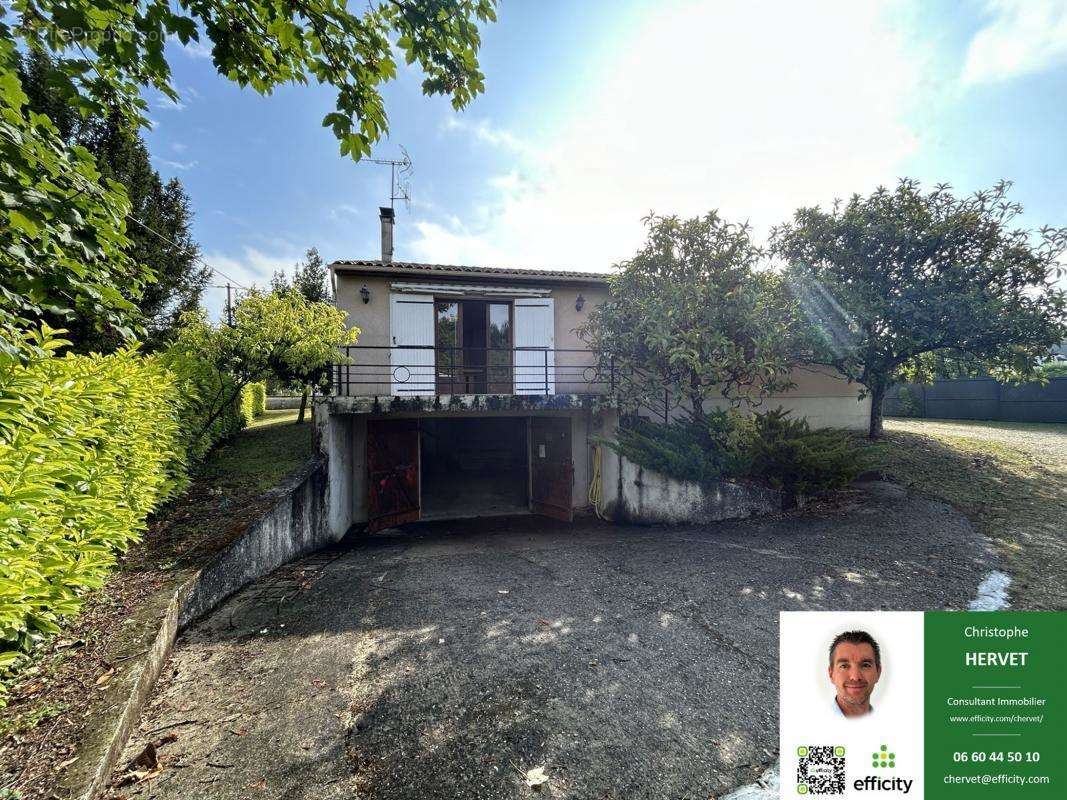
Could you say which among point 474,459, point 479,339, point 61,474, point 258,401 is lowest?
point 474,459

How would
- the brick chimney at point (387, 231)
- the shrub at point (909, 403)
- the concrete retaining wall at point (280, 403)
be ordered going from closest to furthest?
the brick chimney at point (387, 231), the shrub at point (909, 403), the concrete retaining wall at point (280, 403)

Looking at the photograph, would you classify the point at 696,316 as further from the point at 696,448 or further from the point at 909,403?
the point at 909,403

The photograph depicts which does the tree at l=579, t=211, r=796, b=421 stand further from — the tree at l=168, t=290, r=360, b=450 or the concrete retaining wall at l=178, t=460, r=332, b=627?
the concrete retaining wall at l=178, t=460, r=332, b=627

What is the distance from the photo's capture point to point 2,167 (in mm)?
2291

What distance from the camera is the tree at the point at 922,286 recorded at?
25.4ft

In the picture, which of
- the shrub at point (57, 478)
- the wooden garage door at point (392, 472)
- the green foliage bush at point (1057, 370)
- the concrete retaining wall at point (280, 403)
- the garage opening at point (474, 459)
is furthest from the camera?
the concrete retaining wall at point (280, 403)

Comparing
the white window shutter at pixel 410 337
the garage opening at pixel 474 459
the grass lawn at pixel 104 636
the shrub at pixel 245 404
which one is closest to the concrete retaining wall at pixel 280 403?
the shrub at pixel 245 404

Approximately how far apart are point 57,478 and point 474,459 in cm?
1283

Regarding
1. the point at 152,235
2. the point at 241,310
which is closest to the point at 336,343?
the point at 241,310

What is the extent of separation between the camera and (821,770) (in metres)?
2.39

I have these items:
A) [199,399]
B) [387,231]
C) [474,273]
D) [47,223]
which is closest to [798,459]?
[474,273]

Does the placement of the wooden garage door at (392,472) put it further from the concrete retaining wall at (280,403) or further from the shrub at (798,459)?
the concrete retaining wall at (280,403)

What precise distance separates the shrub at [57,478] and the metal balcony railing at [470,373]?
15.7ft

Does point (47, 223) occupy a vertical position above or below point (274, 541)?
above
